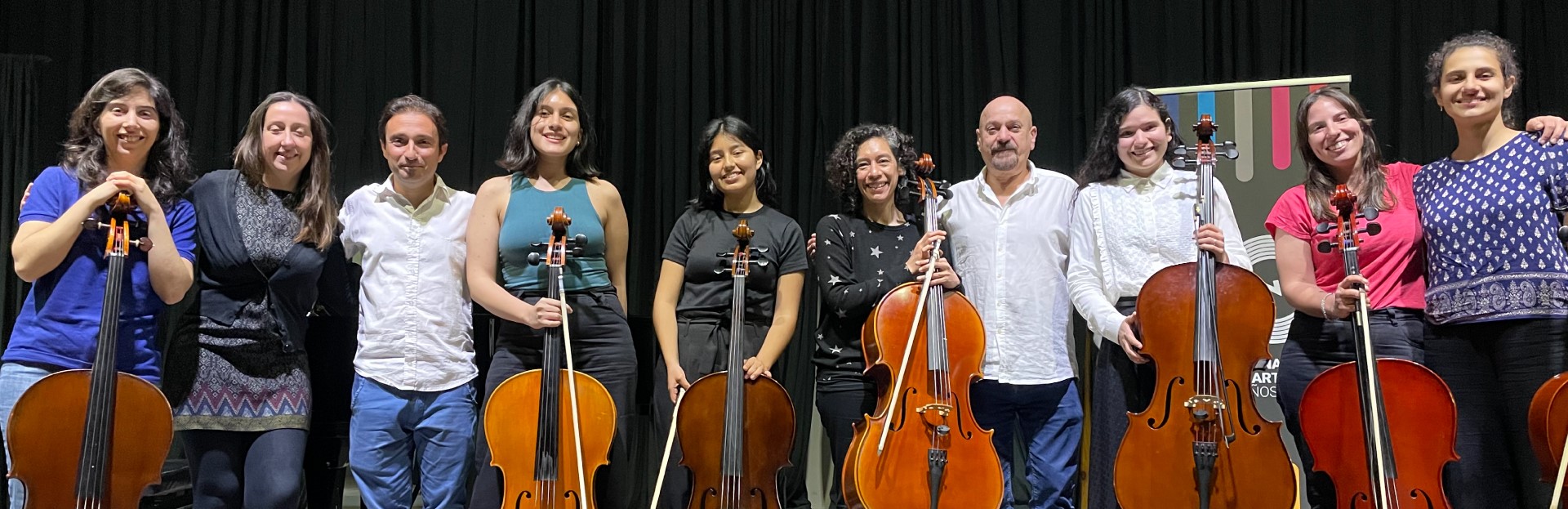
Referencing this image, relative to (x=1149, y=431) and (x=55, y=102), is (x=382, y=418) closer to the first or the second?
(x=1149, y=431)

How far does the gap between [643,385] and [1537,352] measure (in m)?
2.37

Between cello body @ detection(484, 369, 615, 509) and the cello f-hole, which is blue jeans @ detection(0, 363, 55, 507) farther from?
the cello f-hole

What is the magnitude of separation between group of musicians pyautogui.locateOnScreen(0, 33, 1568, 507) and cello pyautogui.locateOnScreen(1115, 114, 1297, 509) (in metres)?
0.13

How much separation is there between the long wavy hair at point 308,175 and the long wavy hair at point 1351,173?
261 centimetres

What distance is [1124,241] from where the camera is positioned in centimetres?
298

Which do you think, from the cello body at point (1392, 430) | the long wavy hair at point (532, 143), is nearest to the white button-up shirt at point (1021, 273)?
the cello body at point (1392, 430)

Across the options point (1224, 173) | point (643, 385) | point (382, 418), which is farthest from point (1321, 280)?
point (382, 418)

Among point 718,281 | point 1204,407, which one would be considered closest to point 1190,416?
point 1204,407

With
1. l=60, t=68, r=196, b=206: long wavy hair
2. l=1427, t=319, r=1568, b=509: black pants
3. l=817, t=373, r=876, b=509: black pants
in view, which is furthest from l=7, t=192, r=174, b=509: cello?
l=1427, t=319, r=1568, b=509: black pants

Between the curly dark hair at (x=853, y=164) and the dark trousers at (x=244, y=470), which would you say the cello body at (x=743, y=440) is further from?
the dark trousers at (x=244, y=470)

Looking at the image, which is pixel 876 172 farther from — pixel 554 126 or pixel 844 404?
pixel 554 126

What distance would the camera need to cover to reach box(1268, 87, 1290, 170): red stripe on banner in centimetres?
394

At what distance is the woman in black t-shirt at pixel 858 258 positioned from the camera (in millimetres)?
3070

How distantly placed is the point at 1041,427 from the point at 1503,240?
1250 mm
